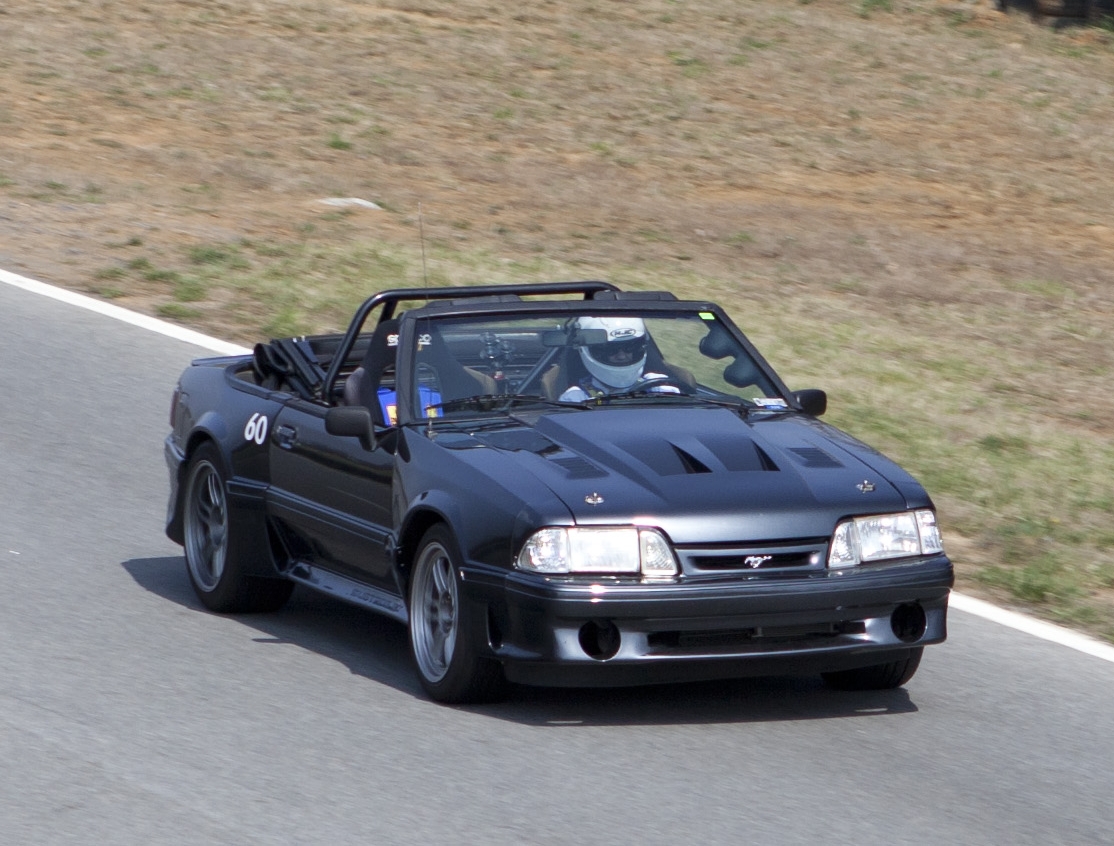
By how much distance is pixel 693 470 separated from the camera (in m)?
6.54

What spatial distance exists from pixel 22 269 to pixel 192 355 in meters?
2.87

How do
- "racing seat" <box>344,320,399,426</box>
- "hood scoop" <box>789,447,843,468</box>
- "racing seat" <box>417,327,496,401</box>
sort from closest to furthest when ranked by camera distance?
"hood scoop" <box>789,447,843,468</box>, "racing seat" <box>417,327,496,401</box>, "racing seat" <box>344,320,399,426</box>

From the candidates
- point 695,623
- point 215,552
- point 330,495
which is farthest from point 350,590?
point 695,623

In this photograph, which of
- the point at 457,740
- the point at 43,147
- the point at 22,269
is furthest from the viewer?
the point at 43,147

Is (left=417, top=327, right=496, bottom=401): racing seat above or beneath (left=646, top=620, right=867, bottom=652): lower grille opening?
above

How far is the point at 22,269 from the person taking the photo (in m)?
14.8

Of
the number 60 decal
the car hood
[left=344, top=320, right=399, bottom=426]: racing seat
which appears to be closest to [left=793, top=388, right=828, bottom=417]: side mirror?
the car hood

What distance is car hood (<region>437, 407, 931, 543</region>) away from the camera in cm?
630

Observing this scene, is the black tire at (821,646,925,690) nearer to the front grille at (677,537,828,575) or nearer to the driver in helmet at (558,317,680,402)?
the front grille at (677,537,828,575)

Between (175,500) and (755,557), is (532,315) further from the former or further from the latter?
(175,500)

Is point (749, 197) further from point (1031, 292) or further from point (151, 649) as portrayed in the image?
point (151, 649)

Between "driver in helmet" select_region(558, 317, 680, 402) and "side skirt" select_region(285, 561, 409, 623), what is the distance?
1.02 meters

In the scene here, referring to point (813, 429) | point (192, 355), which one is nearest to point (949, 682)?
point (813, 429)

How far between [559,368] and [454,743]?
1.80 metres
